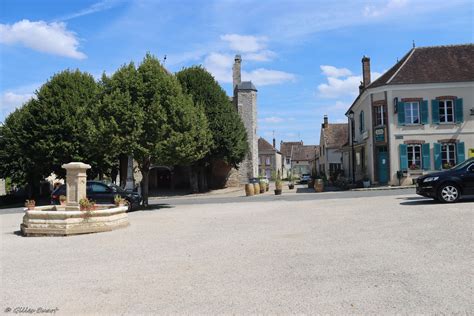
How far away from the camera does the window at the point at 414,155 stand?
1149 inches

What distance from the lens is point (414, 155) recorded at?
29328mm

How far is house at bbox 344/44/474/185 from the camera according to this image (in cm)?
2888

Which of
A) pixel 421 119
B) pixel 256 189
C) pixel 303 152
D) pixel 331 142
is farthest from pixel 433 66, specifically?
pixel 303 152

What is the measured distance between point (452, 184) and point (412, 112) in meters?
15.9

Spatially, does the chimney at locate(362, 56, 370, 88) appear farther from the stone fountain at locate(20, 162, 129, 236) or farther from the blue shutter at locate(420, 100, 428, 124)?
the stone fountain at locate(20, 162, 129, 236)

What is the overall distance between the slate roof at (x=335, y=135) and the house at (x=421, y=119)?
98.2 feet

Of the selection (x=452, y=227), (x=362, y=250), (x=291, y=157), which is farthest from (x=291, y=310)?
(x=291, y=157)

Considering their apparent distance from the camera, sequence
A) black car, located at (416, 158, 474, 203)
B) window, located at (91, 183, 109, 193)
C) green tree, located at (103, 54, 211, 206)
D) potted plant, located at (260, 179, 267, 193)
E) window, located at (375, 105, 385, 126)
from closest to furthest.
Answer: black car, located at (416, 158, 474, 203), green tree, located at (103, 54, 211, 206), window, located at (91, 183, 109, 193), window, located at (375, 105, 385, 126), potted plant, located at (260, 179, 267, 193)

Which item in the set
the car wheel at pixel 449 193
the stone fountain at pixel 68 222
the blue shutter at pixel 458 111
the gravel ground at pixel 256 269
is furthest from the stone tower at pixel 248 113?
the gravel ground at pixel 256 269

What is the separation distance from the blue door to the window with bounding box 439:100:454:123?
13.3ft

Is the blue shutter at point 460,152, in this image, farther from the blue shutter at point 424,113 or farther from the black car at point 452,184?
the black car at point 452,184

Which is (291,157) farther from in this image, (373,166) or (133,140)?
(133,140)

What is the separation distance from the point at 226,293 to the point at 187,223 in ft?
26.1

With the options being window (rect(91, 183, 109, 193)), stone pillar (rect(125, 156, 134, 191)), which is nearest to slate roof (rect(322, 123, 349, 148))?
stone pillar (rect(125, 156, 134, 191))
